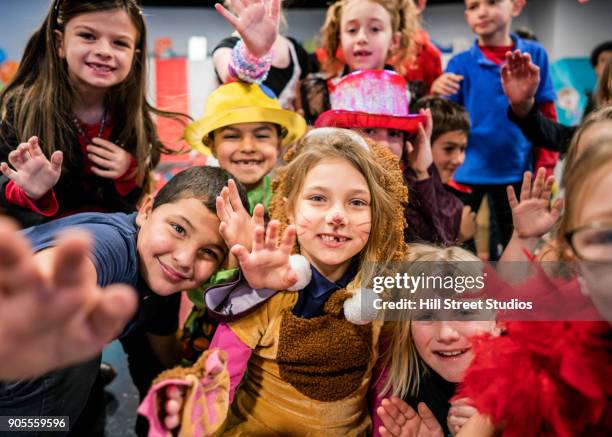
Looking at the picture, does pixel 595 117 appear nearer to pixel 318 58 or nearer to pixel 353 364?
pixel 353 364

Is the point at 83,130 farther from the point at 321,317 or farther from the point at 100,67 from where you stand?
the point at 321,317

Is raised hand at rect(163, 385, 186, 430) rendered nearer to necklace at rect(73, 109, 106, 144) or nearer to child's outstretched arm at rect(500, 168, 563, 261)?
child's outstretched arm at rect(500, 168, 563, 261)

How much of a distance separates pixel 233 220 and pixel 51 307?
0.46 meters

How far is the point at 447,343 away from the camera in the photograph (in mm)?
951

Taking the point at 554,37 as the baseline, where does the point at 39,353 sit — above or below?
below

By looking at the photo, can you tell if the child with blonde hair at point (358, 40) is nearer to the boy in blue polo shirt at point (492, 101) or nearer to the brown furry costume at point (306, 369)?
the boy in blue polo shirt at point (492, 101)

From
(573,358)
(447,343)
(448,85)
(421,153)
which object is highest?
(448,85)

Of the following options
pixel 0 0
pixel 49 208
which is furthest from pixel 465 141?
pixel 0 0

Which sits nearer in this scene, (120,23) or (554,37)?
(120,23)

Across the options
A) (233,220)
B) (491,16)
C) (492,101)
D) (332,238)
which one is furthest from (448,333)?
(491,16)

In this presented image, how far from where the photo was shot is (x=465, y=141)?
164cm

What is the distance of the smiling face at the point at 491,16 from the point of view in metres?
1.68

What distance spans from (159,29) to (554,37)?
160cm

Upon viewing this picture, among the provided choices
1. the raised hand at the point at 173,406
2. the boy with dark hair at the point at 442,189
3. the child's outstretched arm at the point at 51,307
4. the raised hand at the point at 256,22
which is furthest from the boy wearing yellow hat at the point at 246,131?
the child's outstretched arm at the point at 51,307
